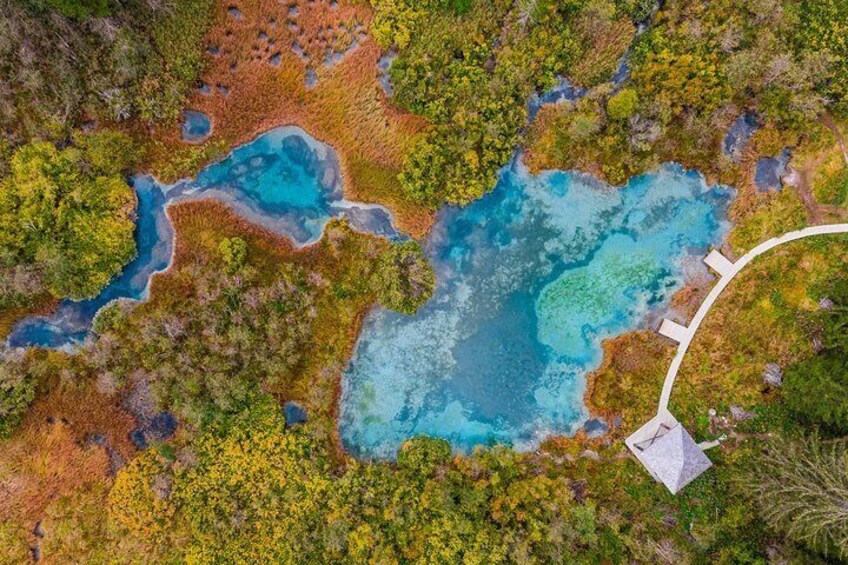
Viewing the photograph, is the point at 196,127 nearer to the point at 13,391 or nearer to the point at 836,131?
the point at 13,391

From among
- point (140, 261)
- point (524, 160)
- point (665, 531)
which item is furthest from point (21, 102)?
point (665, 531)

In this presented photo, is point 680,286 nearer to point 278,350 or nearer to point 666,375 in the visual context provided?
point 666,375

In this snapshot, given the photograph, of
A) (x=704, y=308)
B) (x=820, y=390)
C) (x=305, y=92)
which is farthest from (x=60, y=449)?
(x=820, y=390)

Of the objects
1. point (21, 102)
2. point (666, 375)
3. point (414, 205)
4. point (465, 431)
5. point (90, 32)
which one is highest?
point (90, 32)

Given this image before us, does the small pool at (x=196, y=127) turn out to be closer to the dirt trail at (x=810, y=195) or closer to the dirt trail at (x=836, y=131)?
the dirt trail at (x=810, y=195)

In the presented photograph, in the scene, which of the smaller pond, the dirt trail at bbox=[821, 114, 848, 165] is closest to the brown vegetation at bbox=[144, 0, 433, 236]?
the smaller pond

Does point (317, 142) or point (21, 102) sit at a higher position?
point (21, 102)

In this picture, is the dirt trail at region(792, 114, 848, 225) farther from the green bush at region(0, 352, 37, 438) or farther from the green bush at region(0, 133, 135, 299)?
the green bush at region(0, 352, 37, 438)
